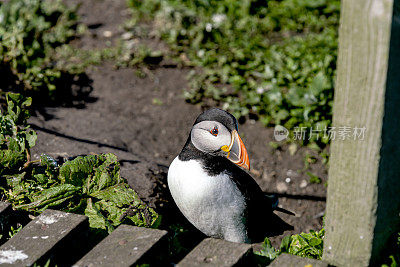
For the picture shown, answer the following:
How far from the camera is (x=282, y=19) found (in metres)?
6.43

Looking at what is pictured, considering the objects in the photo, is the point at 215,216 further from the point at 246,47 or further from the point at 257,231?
the point at 246,47

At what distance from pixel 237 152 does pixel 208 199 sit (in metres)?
0.32

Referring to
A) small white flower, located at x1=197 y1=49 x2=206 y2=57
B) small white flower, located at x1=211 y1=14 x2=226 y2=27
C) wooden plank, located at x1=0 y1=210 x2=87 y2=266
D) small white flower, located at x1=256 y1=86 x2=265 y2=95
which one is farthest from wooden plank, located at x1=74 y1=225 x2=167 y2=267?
small white flower, located at x1=211 y1=14 x2=226 y2=27

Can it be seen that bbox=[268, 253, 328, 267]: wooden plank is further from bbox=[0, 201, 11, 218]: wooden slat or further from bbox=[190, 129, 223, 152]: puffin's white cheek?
bbox=[0, 201, 11, 218]: wooden slat

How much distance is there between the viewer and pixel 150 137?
470cm

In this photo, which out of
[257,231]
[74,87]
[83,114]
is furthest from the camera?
[74,87]

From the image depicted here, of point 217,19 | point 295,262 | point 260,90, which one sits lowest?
point 295,262

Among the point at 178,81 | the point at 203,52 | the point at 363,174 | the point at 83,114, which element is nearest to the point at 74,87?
the point at 83,114

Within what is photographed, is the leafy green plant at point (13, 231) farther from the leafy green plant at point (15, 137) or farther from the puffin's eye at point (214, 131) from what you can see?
the puffin's eye at point (214, 131)

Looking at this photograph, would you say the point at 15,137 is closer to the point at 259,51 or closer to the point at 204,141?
the point at 204,141

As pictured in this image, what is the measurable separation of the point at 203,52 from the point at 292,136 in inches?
63.7

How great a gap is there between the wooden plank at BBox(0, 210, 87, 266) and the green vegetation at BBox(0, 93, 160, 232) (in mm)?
219

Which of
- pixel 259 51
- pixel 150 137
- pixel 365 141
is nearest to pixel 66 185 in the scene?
pixel 365 141

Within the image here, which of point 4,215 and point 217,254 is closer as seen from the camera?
point 217,254
